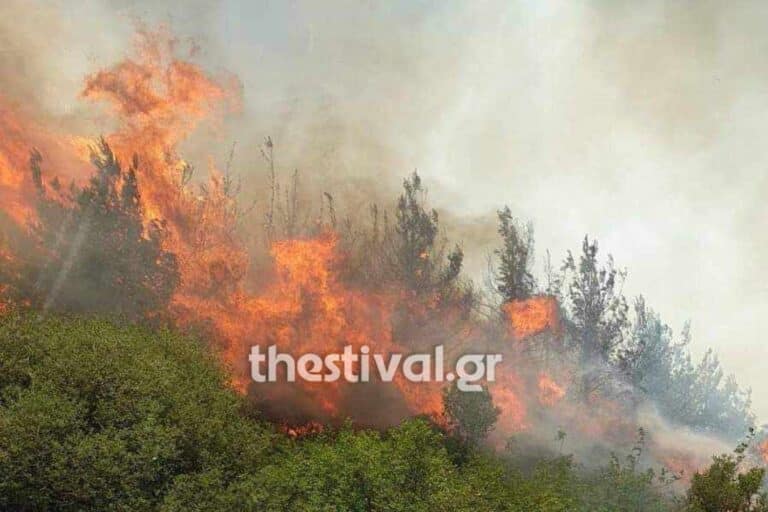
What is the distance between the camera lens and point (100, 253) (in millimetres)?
40375

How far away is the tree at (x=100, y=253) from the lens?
130ft

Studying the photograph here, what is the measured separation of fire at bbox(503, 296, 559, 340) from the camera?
5466 cm

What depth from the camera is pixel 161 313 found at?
42031 mm

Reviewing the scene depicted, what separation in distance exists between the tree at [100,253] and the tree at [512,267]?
3009cm

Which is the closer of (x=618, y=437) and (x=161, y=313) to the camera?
(x=161, y=313)

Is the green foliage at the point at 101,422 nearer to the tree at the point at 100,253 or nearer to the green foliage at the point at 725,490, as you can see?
the tree at the point at 100,253

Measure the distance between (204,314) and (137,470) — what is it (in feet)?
90.0

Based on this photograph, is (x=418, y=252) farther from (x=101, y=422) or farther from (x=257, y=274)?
(x=101, y=422)

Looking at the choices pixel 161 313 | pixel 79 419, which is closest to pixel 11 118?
pixel 161 313

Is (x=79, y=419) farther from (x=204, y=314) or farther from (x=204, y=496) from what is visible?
(x=204, y=314)

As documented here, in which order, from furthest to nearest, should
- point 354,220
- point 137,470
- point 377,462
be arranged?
point 354,220 → point 377,462 → point 137,470

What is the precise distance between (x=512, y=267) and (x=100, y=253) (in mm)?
35719

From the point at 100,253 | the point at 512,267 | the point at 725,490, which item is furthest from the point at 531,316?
the point at 100,253

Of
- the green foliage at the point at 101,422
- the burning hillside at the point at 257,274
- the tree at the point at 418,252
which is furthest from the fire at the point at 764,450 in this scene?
the green foliage at the point at 101,422
